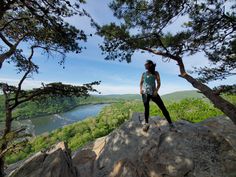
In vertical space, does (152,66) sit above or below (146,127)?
above

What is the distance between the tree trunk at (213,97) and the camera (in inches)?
309

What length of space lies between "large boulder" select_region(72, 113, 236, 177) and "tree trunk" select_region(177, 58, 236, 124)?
1.96ft

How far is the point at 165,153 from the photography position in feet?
23.0

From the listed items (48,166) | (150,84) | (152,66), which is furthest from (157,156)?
(48,166)

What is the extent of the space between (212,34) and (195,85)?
230 cm

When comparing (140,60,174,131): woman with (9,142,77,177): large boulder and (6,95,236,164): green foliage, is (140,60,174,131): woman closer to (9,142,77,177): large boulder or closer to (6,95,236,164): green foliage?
(9,142,77,177): large boulder

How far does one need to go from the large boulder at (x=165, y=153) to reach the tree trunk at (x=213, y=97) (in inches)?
23.5

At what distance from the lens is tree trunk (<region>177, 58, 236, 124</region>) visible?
25.7ft

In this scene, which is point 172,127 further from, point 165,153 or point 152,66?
point 152,66

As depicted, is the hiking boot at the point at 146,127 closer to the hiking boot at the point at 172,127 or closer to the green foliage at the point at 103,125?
the hiking boot at the point at 172,127

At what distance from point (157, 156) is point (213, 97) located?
357 cm

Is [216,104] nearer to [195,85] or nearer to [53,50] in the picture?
[195,85]

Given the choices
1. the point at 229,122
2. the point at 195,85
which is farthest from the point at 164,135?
the point at 195,85

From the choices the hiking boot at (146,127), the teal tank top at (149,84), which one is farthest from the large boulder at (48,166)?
the teal tank top at (149,84)
